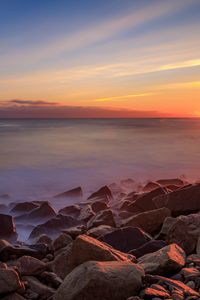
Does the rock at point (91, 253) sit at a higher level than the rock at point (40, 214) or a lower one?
higher

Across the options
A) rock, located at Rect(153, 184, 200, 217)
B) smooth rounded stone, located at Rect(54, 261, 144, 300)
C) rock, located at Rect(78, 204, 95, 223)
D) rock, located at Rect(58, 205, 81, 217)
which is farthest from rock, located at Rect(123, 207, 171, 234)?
smooth rounded stone, located at Rect(54, 261, 144, 300)

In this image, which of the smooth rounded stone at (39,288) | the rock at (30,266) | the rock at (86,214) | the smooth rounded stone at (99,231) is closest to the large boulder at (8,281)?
the smooth rounded stone at (39,288)

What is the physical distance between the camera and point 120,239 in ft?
21.4

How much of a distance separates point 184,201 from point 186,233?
2202mm

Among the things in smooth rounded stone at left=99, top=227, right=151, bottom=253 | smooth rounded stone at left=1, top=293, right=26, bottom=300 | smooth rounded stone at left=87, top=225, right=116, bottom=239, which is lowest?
smooth rounded stone at left=87, top=225, right=116, bottom=239

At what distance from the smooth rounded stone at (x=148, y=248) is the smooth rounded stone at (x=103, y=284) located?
1.76 metres

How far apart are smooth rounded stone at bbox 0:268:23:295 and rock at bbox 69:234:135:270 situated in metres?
0.78

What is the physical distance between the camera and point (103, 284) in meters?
3.91

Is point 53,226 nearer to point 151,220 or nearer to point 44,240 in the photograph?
point 44,240

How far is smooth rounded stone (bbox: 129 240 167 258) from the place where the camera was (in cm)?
→ 583

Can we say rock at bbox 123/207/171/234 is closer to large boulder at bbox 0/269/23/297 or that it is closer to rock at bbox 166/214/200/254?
rock at bbox 166/214/200/254

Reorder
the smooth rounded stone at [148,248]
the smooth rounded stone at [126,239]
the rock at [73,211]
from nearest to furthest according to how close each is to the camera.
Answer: the smooth rounded stone at [148,248]
the smooth rounded stone at [126,239]
the rock at [73,211]

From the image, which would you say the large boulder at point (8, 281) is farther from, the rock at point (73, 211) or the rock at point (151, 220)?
the rock at point (73, 211)

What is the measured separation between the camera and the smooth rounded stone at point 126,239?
6414 millimetres
